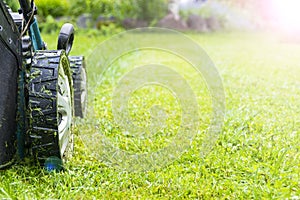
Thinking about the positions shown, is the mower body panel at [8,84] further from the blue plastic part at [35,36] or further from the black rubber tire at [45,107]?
the blue plastic part at [35,36]

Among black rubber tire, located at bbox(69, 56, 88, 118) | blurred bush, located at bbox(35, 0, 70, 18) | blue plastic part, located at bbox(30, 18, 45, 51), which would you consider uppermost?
blurred bush, located at bbox(35, 0, 70, 18)

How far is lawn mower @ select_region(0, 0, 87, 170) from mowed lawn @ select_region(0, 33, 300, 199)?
4.6 inches

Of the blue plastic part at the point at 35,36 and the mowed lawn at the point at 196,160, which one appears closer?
the mowed lawn at the point at 196,160

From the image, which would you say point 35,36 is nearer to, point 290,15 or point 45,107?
point 45,107

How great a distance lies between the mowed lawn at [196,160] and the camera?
74.4 inches

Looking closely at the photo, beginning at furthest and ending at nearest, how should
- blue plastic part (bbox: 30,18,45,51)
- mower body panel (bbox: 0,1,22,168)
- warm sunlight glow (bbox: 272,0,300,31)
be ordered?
warm sunlight glow (bbox: 272,0,300,31), blue plastic part (bbox: 30,18,45,51), mower body panel (bbox: 0,1,22,168)

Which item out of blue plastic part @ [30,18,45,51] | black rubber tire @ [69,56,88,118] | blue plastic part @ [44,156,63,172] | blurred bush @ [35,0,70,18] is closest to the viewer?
blue plastic part @ [44,156,63,172]

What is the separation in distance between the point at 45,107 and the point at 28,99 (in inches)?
4.2

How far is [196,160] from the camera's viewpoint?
7.43 feet

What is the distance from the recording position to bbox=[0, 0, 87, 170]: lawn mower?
187 centimetres

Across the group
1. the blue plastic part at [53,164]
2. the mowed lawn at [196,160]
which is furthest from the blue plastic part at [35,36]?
the blue plastic part at [53,164]

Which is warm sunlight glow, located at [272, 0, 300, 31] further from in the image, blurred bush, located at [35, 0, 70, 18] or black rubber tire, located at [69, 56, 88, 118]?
black rubber tire, located at [69, 56, 88, 118]

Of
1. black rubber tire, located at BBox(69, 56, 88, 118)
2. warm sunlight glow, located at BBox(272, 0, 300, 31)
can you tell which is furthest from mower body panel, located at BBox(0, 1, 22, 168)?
warm sunlight glow, located at BBox(272, 0, 300, 31)

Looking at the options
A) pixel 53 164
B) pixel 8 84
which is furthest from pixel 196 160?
pixel 8 84
